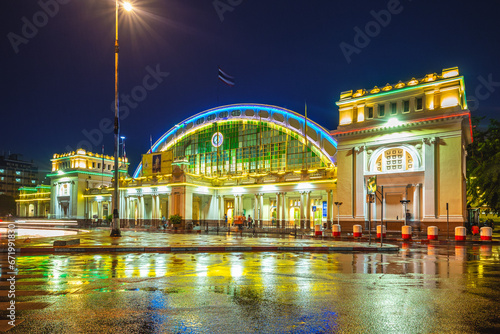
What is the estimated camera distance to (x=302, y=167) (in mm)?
63469

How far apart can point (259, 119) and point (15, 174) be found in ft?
440

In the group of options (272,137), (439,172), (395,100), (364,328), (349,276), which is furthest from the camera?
(272,137)

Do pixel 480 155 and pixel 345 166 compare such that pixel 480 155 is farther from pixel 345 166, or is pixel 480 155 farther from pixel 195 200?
pixel 195 200

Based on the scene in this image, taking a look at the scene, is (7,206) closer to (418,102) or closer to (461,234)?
(418,102)

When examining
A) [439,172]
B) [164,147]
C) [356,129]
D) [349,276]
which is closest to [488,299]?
[349,276]

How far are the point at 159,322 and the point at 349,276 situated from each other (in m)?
7.14

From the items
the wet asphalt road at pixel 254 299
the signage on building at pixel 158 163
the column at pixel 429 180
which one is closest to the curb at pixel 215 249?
the wet asphalt road at pixel 254 299

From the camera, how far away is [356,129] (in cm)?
4381

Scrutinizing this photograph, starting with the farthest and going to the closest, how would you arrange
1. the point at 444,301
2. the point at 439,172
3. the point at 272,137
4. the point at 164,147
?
the point at 164,147
the point at 272,137
the point at 439,172
the point at 444,301

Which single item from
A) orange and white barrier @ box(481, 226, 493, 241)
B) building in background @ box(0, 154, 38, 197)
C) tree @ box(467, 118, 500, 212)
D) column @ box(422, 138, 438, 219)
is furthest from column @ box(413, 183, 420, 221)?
building in background @ box(0, 154, 38, 197)

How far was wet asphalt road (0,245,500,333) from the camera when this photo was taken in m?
6.67

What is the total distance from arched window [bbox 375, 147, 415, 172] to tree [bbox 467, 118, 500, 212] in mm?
7826

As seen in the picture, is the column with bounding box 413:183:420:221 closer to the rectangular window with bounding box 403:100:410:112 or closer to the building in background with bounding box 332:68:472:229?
the building in background with bounding box 332:68:472:229

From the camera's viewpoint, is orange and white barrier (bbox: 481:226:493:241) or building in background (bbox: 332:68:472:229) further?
building in background (bbox: 332:68:472:229)
